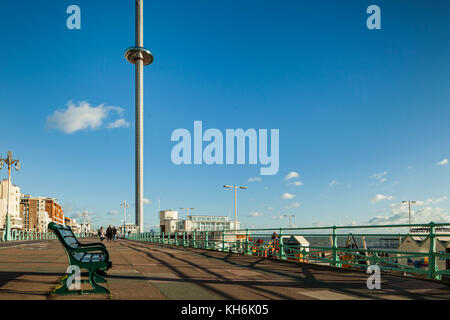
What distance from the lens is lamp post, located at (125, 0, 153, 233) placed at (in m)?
67.0

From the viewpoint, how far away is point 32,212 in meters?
175

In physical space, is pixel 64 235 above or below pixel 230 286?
above

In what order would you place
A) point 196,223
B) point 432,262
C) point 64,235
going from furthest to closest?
1. point 196,223
2. point 432,262
3. point 64,235

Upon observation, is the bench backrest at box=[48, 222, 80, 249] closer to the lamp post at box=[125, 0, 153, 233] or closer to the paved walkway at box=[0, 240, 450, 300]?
the paved walkway at box=[0, 240, 450, 300]

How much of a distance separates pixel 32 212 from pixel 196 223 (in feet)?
360

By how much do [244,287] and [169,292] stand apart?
143 cm

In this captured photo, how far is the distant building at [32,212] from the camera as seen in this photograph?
562 ft

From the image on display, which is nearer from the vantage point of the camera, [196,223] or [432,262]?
[432,262]

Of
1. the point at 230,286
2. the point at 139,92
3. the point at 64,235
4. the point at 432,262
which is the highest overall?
the point at 139,92

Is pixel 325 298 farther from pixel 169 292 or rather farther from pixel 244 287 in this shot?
pixel 169 292

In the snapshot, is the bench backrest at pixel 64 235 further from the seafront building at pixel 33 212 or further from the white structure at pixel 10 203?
the seafront building at pixel 33 212

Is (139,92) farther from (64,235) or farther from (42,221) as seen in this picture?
(42,221)

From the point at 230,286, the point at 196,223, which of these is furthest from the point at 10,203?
the point at 230,286
